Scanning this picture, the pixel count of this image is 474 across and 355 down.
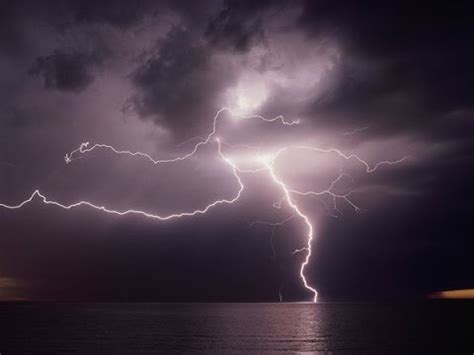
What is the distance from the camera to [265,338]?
46750 millimetres

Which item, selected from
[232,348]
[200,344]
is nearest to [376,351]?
[232,348]

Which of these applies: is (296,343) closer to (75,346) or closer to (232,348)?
(232,348)

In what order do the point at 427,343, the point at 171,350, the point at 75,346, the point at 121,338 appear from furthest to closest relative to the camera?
1. the point at 121,338
2. the point at 427,343
3. the point at 75,346
4. the point at 171,350

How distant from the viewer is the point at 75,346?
39.7 metres

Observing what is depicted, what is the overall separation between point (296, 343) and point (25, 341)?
23.2 m

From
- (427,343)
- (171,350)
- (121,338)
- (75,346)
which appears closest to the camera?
(171,350)

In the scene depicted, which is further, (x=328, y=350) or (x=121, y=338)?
(x=121, y=338)

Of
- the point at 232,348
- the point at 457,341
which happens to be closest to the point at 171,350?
the point at 232,348

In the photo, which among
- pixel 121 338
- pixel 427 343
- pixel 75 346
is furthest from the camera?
pixel 121 338

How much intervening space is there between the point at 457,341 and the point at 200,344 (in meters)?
22.6

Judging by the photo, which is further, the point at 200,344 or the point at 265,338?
the point at 265,338

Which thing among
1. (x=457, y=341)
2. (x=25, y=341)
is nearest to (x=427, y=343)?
(x=457, y=341)

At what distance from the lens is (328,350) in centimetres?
3753

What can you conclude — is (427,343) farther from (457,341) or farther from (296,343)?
(296,343)
